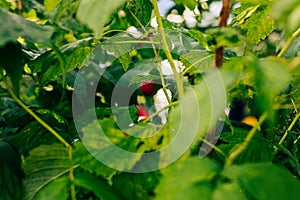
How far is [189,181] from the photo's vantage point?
0.34m

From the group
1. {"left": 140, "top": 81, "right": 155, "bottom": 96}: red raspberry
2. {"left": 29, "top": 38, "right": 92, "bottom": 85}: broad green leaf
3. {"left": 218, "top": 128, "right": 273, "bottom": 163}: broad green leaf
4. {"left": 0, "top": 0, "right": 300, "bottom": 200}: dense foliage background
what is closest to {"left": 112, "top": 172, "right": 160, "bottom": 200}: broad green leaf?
{"left": 0, "top": 0, "right": 300, "bottom": 200}: dense foliage background

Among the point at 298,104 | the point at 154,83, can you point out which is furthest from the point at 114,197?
the point at 154,83

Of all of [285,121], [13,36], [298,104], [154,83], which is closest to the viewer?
[13,36]

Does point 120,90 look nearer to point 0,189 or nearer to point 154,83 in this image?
point 154,83

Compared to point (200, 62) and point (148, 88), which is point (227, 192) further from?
point (148, 88)

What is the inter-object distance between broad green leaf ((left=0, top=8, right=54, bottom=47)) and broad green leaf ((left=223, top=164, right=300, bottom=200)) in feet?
0.77

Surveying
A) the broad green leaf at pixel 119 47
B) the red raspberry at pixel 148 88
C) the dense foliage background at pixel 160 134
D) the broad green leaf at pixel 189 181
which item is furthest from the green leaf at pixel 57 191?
the red raspberry at pixel 148 88

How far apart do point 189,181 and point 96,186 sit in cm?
10

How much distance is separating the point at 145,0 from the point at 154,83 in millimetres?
287

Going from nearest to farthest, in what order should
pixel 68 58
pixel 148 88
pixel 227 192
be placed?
pixel 227 192 → pixel 68 58 → pixel 148 88


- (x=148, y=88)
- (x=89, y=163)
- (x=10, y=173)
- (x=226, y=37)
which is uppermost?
(x=226, y=37)

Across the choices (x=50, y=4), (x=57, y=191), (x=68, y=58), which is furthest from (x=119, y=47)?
(x=57, y=191)

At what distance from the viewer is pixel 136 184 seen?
0.43 metres

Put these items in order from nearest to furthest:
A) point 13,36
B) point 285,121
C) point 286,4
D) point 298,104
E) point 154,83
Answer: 1. point 286,4
2. point 13,36
3. point 298,104
4. point 285,121
5. point 154,83
